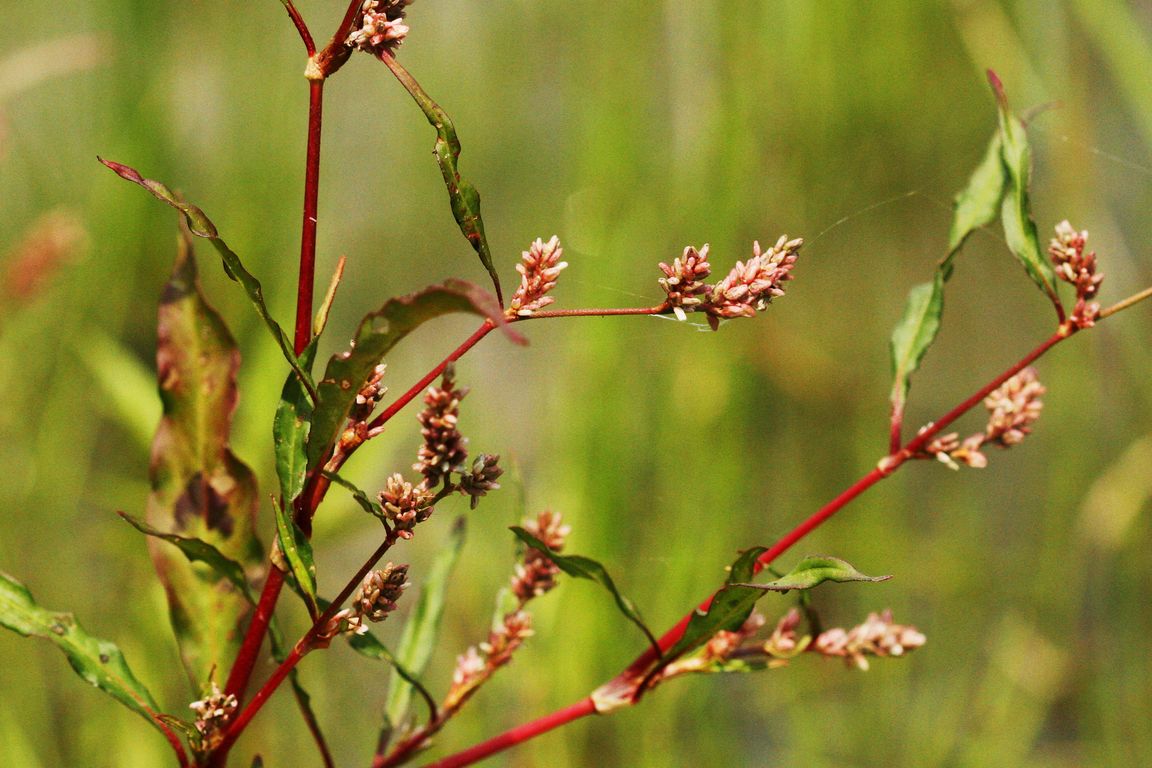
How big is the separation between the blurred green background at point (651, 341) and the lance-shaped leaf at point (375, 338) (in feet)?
2.66

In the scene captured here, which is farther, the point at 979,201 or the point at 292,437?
the point at 979,201

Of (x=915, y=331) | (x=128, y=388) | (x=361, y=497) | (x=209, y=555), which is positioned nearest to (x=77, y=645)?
(x=209, y=555)

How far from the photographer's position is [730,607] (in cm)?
50

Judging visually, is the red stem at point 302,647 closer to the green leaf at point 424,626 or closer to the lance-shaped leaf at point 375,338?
the lance-shaped leaf at point 375,338

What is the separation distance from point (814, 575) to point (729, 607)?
44 mm

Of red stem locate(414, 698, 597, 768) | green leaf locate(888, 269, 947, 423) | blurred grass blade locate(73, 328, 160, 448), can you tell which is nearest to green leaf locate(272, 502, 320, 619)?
red stem locate(414, 698, 597, 768)

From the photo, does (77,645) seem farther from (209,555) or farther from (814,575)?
(814,575)

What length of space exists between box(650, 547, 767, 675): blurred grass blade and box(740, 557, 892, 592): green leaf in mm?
15

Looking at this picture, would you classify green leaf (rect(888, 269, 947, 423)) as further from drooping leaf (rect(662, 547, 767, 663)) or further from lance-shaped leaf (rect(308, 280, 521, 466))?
lance-shaped leaf (rect(308, 280, 521, 466))

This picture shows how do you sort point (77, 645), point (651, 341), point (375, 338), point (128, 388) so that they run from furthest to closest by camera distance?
point (651, 341) < point (128, 388) < point (77, 645) < point (375, 338)

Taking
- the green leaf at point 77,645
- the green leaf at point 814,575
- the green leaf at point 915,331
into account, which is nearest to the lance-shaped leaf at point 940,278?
the green leaf at point 915,331

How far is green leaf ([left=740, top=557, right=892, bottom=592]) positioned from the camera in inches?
17.8

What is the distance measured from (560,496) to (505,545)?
0.64 ft

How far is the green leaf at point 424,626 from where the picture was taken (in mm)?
636
